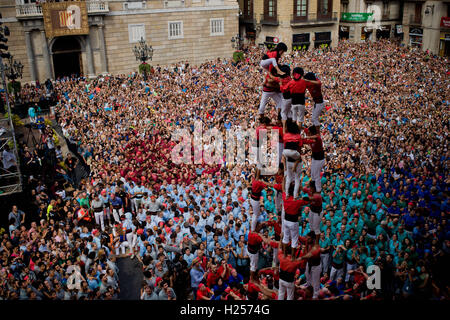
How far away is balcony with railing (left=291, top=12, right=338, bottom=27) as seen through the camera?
42.7 m

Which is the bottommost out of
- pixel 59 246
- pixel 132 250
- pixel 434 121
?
pixel 132 250

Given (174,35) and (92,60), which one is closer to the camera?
(92,60)

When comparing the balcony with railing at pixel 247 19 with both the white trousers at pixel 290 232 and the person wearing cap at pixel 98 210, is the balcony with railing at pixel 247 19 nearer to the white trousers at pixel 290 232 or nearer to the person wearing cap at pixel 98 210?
the person wearing cap at pixel 98 210

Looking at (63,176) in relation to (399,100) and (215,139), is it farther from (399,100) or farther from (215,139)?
(399,100)

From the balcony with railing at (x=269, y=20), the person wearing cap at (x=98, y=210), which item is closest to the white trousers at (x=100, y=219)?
the person wearing cap at (x=98, y=210)

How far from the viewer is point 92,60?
3456 centimetres

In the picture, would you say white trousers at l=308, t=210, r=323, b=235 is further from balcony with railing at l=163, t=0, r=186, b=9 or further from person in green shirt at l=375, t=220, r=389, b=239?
balcony with railing at l=163, t=0, r=186, b=9

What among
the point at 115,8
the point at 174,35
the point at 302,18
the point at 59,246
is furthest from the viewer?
the point at 302,18

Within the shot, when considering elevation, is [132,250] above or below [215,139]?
below

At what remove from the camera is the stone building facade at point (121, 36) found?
103ft

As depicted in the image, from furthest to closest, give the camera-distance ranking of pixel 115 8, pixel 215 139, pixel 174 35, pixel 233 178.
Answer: pixel 174 35, pixel 115 8, pixel 215 139, pixel 233 178

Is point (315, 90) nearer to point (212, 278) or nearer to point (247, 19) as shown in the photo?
point (212, 278)

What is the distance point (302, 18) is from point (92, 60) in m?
22.4
